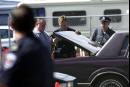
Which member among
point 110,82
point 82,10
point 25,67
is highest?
point 82,10

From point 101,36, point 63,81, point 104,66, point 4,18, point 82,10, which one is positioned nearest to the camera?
point 63,81

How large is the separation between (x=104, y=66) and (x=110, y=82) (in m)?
0.31

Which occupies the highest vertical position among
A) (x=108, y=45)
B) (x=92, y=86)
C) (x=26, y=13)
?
(x=26, y=13)

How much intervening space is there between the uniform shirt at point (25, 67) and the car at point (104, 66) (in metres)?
5.42

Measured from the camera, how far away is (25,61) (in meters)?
4.60

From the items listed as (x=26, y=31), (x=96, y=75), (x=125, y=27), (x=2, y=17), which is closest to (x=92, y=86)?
(x=96, y=75)

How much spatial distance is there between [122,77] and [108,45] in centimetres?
66

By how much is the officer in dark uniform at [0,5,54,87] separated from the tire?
542cm

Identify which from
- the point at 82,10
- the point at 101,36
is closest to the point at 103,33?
the point at 101,36

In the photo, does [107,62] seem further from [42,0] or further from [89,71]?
[42,0]

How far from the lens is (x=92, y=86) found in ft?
33.3

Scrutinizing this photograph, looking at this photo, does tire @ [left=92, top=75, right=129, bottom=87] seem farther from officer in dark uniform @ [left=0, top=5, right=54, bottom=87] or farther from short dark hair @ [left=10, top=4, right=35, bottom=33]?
short dark hair @ [left=10, top=4, right=35, bottom=33]

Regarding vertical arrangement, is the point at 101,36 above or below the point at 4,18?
below

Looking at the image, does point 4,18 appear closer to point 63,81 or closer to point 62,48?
point 62,48
